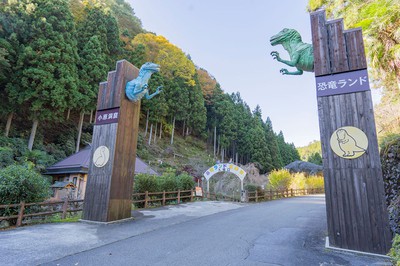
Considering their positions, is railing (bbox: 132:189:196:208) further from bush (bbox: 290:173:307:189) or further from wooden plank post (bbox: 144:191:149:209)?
bush (bbox: 290:173:307:189)

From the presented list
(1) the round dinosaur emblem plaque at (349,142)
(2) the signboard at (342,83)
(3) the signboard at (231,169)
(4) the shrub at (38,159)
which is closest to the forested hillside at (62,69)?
(4) the shrub at (38,159)

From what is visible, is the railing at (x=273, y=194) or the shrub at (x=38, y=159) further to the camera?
the railing at (x=273, y=194)

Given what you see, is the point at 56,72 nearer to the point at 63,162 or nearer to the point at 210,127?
the point at 63,162

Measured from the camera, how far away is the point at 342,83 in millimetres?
5352

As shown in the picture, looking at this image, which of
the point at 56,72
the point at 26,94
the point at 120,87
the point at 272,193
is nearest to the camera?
the point at 120,87

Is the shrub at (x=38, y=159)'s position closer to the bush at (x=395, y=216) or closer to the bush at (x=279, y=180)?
the bush at (x=395, y=216)

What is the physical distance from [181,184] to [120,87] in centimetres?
708

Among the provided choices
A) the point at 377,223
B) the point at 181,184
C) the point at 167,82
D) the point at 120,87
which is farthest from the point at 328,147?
the point at 167,82

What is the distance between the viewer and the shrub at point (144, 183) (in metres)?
11.0

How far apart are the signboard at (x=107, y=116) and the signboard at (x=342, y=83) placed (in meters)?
5.91

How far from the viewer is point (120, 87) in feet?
26.8

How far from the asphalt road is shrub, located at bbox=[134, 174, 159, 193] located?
3706 mm

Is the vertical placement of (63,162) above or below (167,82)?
below

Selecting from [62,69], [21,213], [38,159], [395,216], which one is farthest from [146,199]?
[62,69]
